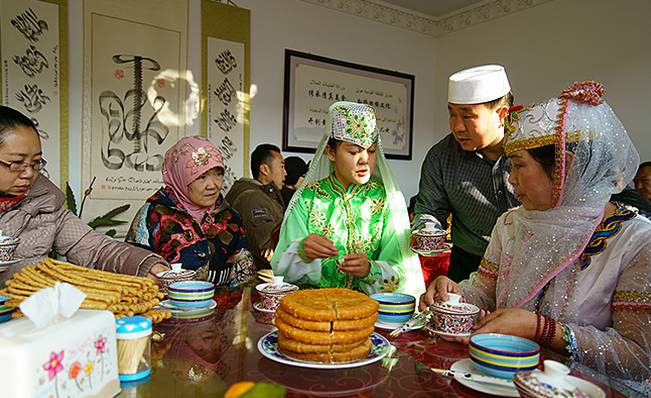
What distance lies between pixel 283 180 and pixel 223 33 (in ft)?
4.76

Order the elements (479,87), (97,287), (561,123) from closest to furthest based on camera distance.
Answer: (97,287), (561,123), (479,87)

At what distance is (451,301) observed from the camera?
1.39 m

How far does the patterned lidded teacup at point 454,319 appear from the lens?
133 centimetres

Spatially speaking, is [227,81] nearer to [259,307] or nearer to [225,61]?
[225,61]

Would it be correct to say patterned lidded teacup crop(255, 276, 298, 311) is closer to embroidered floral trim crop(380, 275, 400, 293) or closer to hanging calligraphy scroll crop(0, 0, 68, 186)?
embroidered floral trim crop(380, 275, 400, 293)

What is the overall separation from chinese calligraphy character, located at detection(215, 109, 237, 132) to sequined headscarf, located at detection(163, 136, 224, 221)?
1854 mm

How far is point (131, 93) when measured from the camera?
160 inches

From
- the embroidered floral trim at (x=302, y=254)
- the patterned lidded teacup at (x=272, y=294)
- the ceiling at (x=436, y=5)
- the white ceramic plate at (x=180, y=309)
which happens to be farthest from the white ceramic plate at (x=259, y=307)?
the ceiling at (x=436, y=5)

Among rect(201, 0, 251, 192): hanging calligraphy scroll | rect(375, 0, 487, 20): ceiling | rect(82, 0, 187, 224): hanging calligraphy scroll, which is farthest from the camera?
rect(375, 0, 487, 20): ceiling

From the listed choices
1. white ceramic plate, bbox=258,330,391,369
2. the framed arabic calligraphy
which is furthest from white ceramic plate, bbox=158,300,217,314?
the framed arabic calligraphy

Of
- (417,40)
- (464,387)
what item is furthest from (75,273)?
(417,40)

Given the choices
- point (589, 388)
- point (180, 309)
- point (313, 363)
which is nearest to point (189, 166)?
point (180, 309)

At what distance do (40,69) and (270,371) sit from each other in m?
3.53

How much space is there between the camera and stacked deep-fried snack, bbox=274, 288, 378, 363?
1127mm
